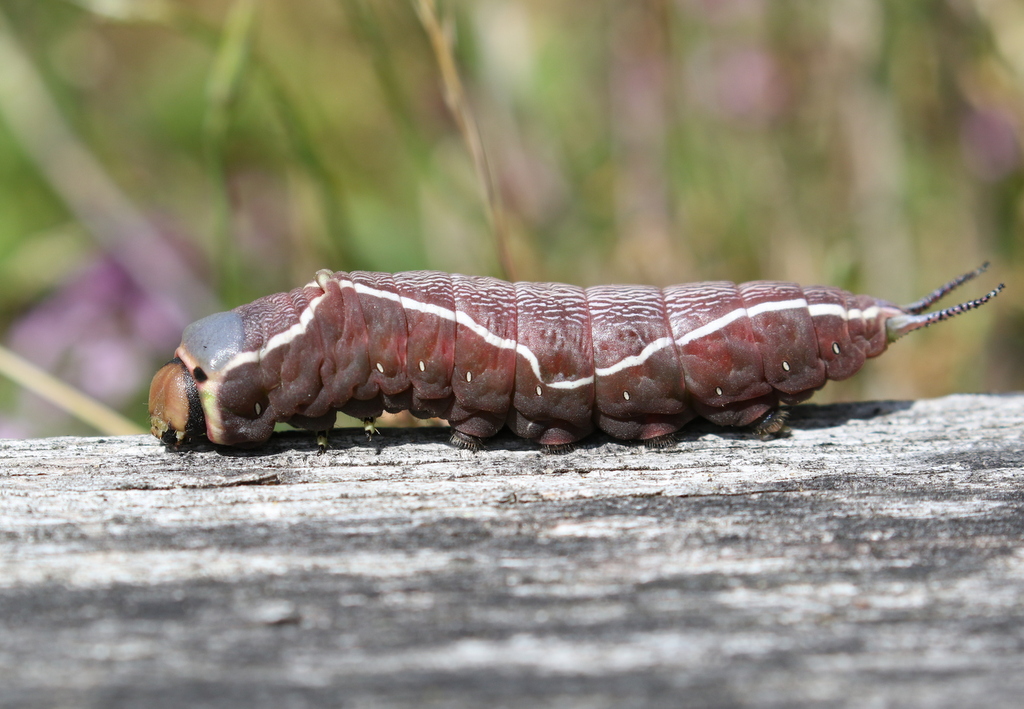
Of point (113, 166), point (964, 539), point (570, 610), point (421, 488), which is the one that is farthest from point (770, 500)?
point (113, 166)

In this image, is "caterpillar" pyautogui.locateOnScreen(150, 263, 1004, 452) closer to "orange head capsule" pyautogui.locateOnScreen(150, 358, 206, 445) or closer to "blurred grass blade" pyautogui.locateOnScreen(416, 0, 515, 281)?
"orange head capsule" pyautogui.locateOnScreen(150, 358, 206, 445)

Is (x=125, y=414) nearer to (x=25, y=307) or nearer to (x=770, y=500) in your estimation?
(x=25, y=307)

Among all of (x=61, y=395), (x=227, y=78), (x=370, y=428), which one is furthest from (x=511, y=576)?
(x=227, y=78)

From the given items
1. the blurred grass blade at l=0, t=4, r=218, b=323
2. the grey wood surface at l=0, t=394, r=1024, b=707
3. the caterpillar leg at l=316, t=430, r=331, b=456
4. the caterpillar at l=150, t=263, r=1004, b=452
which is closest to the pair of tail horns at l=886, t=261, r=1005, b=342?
Result: the caterpillar at l=150, t=263, r=1004, b=452

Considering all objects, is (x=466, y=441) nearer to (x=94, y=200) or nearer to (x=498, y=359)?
(x=498, y=359)

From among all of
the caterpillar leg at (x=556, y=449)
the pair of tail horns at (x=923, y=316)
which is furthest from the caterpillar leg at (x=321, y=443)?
the pair of tail horns at (x=923, y=316)
